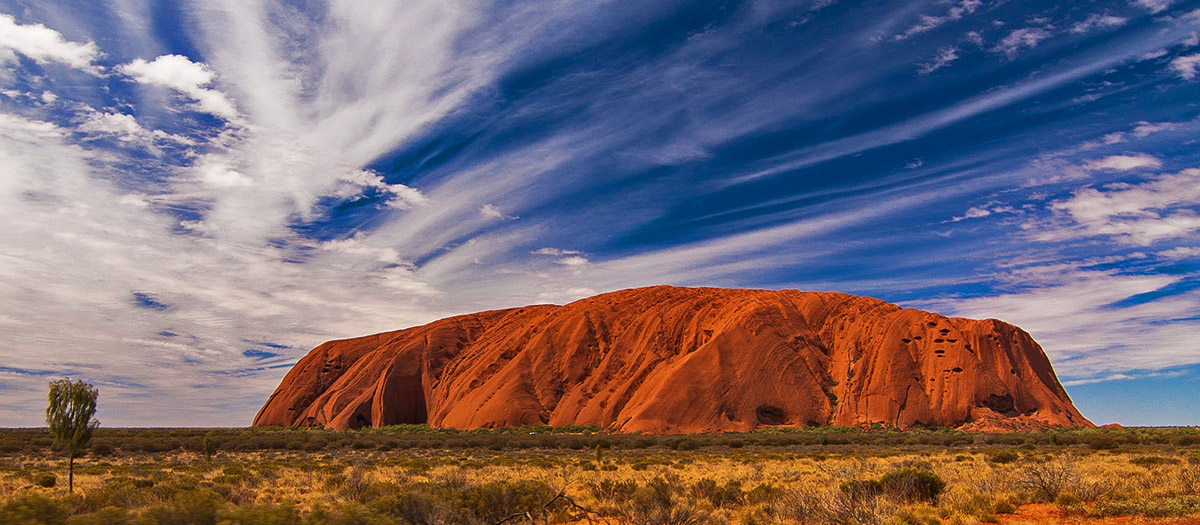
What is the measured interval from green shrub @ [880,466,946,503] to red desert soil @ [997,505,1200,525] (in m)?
1.51

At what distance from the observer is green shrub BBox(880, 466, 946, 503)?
13.0 m

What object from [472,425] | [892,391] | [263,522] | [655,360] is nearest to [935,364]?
[892,391]

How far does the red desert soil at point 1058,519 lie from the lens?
33.0ft

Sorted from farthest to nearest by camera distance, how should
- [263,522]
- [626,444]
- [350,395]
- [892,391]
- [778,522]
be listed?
[350,395] → [892,391] → [626,444] → [778,522] → [263,522]

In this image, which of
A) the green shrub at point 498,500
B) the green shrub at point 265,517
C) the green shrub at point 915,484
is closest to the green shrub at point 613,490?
the green shrub at point 498,500

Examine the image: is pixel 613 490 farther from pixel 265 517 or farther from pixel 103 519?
pixel 103 519

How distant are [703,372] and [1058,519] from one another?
55493mm

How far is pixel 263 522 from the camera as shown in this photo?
545 cm

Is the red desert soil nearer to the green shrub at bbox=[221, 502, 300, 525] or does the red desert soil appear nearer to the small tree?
the green shrub at bbox=[221, 502, 300, 525]

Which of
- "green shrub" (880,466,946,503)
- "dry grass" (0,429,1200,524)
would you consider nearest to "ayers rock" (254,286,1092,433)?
"dry grass" (0,429,1200,524)

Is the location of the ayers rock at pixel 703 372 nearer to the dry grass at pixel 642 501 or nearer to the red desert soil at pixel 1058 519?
the dry grass at pixel 642 501

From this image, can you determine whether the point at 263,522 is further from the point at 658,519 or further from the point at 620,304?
the point at 620,304

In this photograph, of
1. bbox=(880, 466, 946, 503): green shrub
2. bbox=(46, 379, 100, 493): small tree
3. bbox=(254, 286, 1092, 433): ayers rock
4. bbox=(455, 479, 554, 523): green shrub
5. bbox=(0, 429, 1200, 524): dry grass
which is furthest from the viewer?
bbox=(254, 286, 1092, 433): ayers rock

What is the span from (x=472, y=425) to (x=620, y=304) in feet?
94.4
